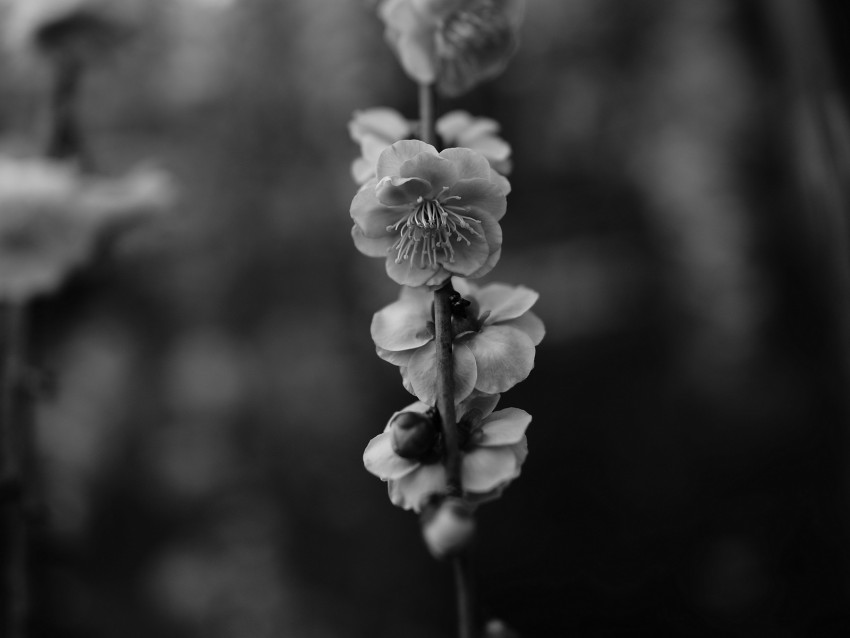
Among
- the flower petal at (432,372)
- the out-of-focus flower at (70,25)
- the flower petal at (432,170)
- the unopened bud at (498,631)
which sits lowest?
the unopened bud at (498,631)

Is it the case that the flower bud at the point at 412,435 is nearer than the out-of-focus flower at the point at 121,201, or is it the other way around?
the flower bud at the point at 412,435

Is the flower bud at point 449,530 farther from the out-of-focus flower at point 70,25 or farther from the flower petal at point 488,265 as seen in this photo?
the out-of-focus flower at point 70,25

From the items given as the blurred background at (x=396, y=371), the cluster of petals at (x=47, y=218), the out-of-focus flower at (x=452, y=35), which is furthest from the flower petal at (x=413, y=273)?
the blurred background at (x=396, y=371)

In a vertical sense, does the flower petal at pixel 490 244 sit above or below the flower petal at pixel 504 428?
above

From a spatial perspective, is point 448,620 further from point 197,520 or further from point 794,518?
point 794,518

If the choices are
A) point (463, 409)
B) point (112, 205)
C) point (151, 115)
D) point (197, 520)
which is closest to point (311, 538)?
point (197, 520)

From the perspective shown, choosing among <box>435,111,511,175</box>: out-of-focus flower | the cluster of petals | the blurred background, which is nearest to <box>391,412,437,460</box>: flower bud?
<box>435,111,511,175</box>: out-of-focus flower
